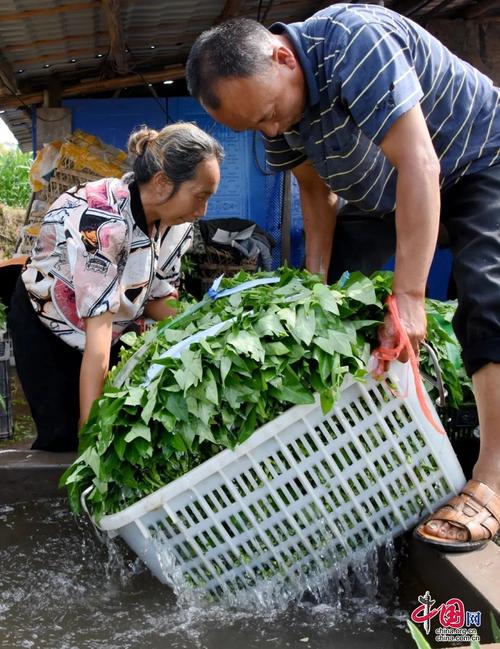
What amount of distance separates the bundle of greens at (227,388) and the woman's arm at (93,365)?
0.60 m

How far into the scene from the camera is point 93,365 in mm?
2926

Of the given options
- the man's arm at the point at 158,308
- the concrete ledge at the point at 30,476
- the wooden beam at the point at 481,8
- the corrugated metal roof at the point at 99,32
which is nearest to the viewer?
the concrete ledge at the point at 30,476

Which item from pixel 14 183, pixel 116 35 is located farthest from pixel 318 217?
pixel 14 183

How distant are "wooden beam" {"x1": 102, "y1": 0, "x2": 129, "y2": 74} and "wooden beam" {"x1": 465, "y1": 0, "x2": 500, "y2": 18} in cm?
265

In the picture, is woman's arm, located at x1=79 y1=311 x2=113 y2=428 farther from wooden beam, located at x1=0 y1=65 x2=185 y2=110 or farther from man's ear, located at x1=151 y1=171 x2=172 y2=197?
wooden beam, located at x1=0 y1=65 x2=185 y2=110

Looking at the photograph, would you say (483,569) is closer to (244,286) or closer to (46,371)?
(244,286)

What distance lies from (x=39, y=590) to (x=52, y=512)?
73 cm

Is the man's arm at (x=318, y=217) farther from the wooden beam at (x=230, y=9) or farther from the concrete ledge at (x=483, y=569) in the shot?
the wooden beam at (x=230, y=9)

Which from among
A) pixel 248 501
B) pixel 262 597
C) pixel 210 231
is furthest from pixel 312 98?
pixel 210 231

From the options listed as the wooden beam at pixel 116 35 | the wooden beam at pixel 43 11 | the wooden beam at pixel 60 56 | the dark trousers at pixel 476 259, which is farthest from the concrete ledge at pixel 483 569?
the wooden beam at pixel 60 56

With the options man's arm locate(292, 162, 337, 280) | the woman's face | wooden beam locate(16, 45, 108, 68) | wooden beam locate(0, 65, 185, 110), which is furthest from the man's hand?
wooden beam locate(0, 65, 185, 110)

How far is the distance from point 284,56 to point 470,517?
1.41m

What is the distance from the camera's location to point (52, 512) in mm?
3387

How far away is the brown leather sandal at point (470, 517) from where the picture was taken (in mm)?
2232
